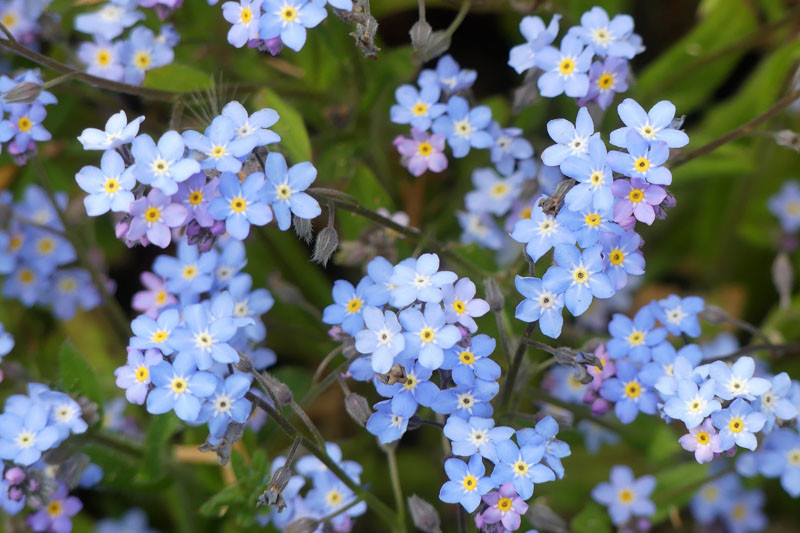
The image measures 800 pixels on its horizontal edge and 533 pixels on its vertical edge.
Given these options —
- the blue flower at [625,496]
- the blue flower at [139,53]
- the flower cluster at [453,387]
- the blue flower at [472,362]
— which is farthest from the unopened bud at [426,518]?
the blue flower at [139,53]

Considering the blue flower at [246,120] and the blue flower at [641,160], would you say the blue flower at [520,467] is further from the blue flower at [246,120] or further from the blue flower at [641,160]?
the blue flower at [246,120]

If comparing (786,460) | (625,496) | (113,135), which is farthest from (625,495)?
(113,135)

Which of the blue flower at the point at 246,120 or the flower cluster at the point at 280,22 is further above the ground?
the flower cluster at the point at 280,22

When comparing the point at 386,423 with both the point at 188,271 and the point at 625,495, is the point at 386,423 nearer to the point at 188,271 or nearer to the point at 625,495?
the point at 188,271

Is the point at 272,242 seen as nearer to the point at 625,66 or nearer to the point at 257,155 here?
the point at 257,155

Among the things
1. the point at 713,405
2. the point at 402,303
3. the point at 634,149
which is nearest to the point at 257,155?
the point at 402,303

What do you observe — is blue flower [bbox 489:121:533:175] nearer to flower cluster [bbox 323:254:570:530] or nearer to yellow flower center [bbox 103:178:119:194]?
flower cluster [bbox 323:254:570:530]
